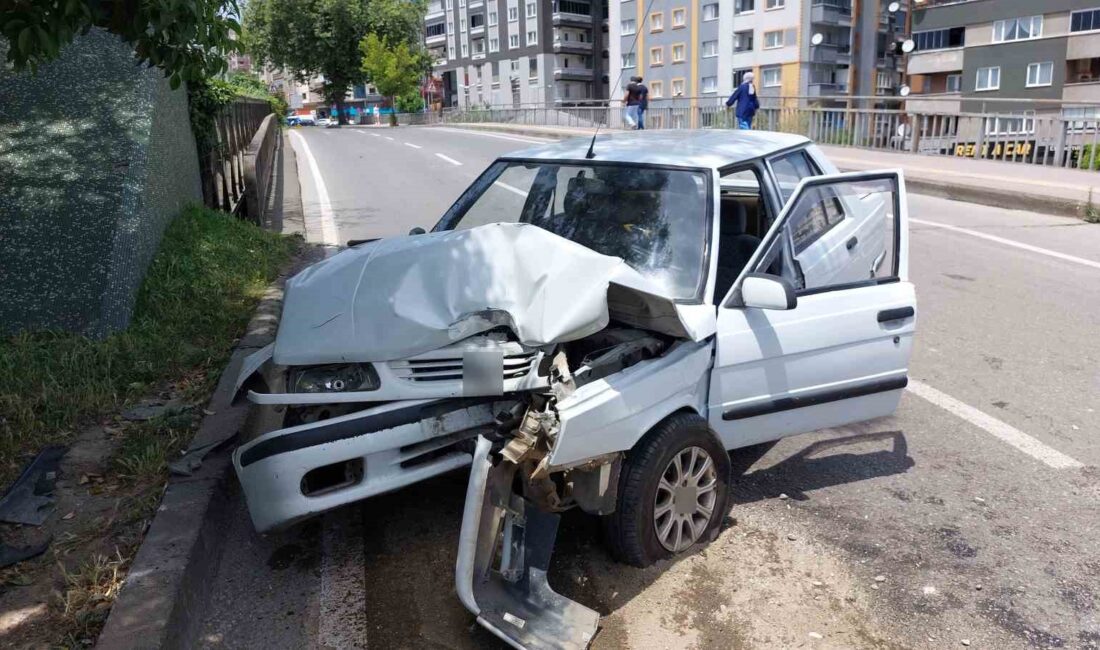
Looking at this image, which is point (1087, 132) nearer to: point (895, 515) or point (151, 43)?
point (895, 515)

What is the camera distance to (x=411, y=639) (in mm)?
3084

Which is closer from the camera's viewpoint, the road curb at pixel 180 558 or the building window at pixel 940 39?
the road curb at pixel 180 558

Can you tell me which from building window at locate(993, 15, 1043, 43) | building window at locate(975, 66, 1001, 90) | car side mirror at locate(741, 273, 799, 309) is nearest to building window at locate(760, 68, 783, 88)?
building window at locate(975, 66, 1001, 90)

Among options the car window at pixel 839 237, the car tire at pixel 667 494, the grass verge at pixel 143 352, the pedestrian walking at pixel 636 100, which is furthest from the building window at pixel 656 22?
the car tire at pixel 667 494

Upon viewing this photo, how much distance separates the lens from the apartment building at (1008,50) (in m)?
52.3

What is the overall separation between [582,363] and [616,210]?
1.17 metres

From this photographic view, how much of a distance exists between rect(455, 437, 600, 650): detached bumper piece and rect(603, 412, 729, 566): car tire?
1.16ft

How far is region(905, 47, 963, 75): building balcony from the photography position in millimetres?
61062

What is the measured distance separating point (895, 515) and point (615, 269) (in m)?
1.74

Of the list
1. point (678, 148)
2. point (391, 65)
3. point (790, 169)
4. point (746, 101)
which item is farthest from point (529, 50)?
point (678, 148)

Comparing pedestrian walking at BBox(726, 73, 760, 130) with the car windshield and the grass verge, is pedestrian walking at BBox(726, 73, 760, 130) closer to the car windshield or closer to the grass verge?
the grass verge

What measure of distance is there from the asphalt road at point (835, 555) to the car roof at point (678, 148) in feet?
4.99

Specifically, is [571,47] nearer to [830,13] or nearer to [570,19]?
[570,19]

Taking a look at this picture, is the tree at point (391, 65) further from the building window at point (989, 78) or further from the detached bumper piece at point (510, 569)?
the detached bumper piece at point (510, 569)
